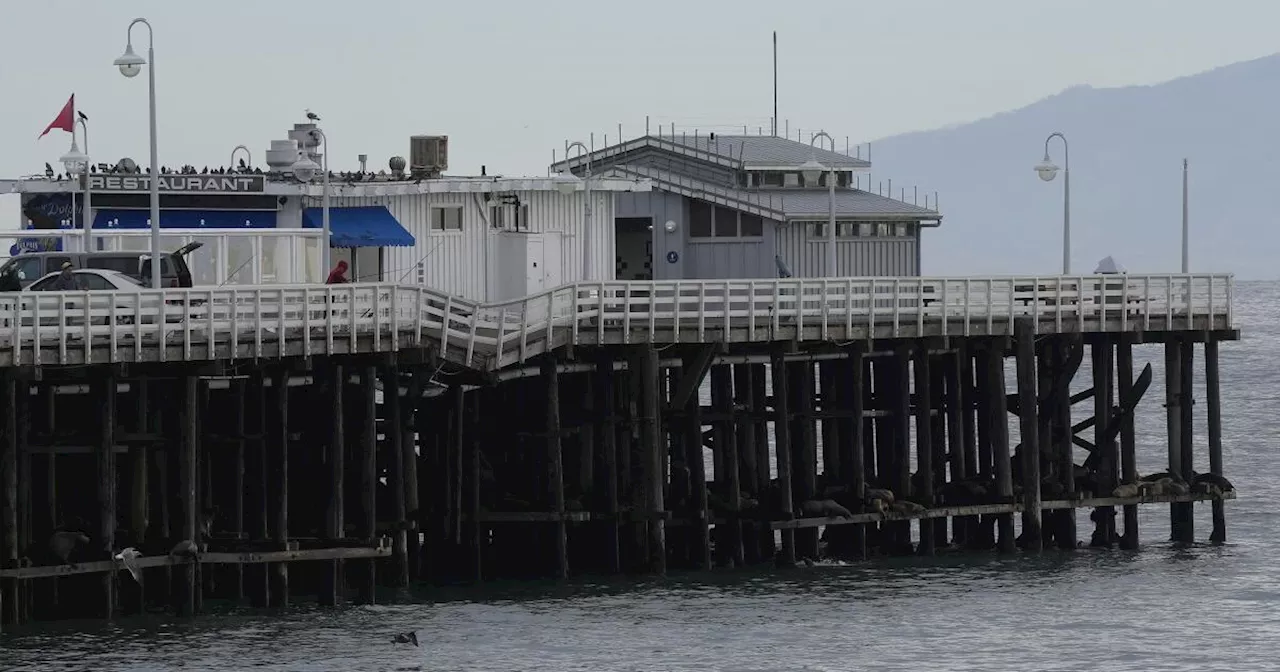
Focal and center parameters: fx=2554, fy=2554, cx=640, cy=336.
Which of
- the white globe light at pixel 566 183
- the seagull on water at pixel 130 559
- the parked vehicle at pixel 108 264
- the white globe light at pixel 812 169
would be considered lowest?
the seagull on water at pixel 130 559

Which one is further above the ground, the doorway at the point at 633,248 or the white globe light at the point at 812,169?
the white globe light at the point at 812,169

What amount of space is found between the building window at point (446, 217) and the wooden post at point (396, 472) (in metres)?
12.1

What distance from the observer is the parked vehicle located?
48438mm

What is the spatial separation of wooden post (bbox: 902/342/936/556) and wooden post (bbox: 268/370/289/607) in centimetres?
1328

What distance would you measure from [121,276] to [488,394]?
828 centimetres

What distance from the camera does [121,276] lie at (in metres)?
46.5

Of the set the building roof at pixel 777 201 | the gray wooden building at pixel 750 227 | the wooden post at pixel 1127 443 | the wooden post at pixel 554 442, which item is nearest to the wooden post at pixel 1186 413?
the wooden post at pixel 1127 443

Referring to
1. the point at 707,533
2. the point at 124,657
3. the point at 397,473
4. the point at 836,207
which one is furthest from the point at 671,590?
the point at 836,207

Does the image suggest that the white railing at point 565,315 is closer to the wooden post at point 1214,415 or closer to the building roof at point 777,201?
the wooden post at point 1214,415

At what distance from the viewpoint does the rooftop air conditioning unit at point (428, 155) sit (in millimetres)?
60781

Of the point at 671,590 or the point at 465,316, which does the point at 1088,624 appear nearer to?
the point at 671,590

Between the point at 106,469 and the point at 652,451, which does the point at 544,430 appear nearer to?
the point at 652,451

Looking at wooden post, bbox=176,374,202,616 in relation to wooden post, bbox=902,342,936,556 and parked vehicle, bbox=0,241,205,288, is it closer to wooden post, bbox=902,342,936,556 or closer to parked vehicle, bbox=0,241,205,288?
parked vehicle, bbox=0,241,205,288

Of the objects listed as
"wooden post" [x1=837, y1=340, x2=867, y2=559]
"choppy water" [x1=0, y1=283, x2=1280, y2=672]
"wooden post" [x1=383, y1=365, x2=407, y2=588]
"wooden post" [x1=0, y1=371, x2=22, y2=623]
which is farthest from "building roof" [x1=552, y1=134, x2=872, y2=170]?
"wooden post" [x1=0, y1=371, x2=22, y2=623]
